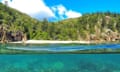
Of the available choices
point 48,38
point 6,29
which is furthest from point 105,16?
point 6,29

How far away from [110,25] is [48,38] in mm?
37069

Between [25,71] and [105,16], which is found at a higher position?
[105,16]

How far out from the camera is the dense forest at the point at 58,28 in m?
75.5

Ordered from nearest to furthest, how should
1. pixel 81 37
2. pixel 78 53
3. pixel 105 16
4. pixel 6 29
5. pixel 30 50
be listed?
pixel 30 50, pixel 78 53, pixel 6 29, pixel 81 37, pixel 105 16

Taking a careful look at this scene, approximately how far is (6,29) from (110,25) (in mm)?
51228

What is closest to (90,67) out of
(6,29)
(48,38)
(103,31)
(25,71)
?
(25,71)

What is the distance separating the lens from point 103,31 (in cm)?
10938

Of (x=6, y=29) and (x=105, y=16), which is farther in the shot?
(x=105, y=16)

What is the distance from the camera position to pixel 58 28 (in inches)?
3816

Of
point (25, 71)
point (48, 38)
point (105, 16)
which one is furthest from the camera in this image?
point (105, 16)

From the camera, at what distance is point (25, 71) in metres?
22.3

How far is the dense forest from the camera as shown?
75531 mm

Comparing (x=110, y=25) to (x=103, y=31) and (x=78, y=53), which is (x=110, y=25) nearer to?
(x=103, y=31)

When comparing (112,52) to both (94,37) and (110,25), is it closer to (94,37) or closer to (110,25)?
(94,37)
